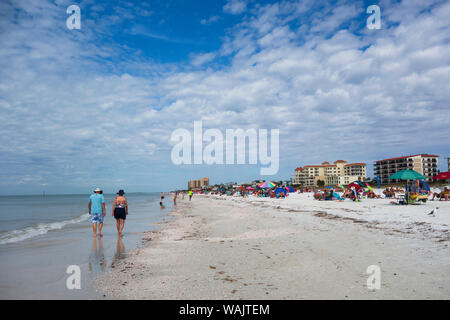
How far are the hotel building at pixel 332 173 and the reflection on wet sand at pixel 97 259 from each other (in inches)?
5151

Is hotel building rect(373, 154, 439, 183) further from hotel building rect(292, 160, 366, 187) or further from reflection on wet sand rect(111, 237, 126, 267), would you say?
reflection on wet sand rect(111, 237, 126, 267)

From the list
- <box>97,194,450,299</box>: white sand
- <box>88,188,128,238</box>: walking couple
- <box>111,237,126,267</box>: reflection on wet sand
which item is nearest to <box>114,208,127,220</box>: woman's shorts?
<box>88,188,128,238</box>: walking couple

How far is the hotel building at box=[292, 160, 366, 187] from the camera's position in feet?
419

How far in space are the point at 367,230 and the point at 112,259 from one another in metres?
8.47

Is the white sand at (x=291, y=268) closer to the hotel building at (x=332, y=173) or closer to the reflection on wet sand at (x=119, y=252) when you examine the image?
the reflection on wet sand at (x=119, y=252)

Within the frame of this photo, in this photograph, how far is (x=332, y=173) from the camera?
139 m

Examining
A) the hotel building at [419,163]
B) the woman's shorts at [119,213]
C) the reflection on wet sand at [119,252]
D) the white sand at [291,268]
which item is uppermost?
the hotel building at [419,163]

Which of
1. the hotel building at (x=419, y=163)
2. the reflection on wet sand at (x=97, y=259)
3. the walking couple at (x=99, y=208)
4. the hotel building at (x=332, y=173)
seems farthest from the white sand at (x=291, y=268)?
the hotel building at (x=332, y=173)

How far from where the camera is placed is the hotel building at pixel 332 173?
419 ft

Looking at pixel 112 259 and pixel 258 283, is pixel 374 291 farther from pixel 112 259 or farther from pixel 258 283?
pixel 112 259

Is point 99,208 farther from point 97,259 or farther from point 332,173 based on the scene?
point 332,173

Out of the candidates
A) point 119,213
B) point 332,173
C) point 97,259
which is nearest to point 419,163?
point 332,173
